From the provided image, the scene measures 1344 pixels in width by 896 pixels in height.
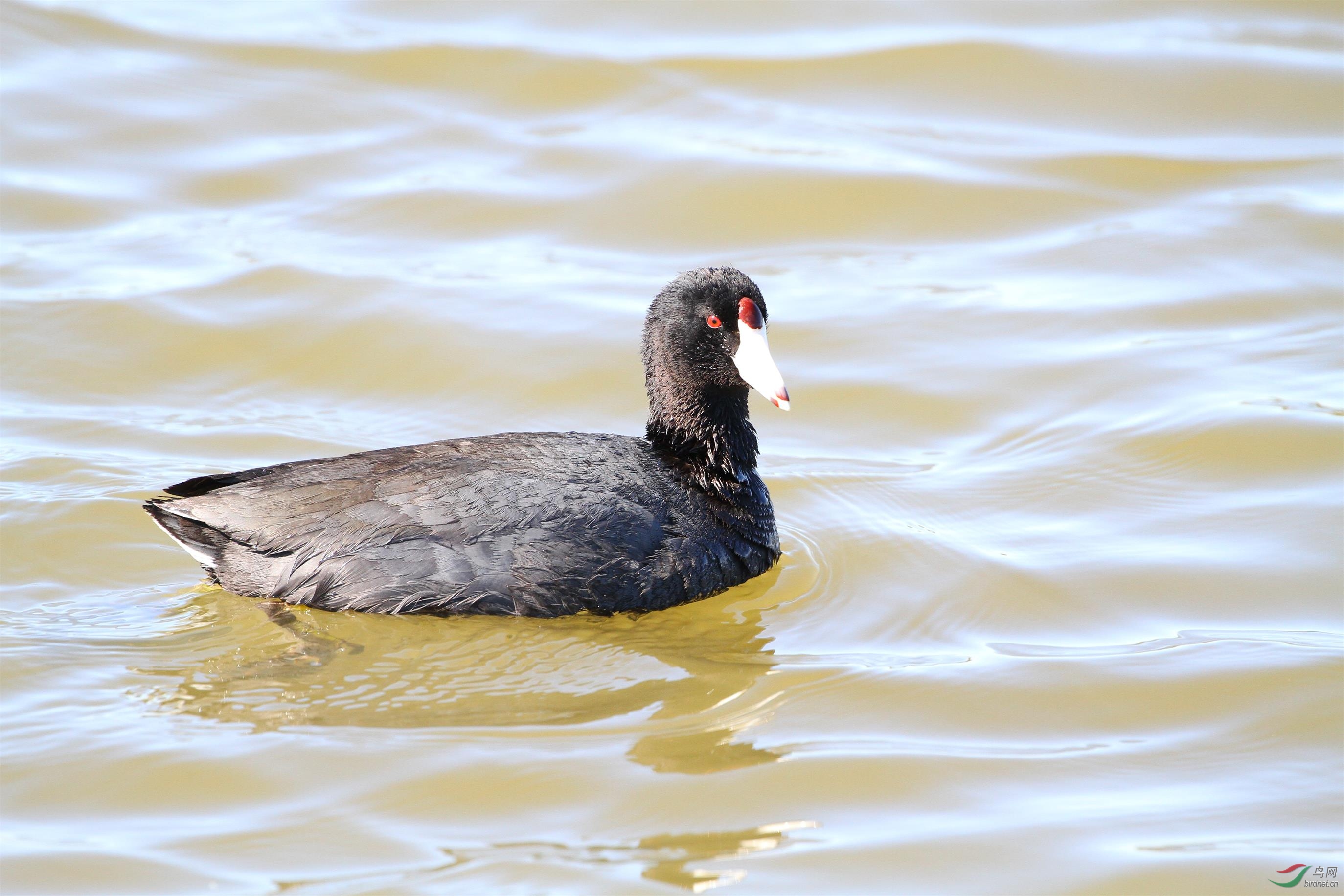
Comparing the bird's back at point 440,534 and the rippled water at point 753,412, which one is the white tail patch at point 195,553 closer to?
the bird's back at point 440,534

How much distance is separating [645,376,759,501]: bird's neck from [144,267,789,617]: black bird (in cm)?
8

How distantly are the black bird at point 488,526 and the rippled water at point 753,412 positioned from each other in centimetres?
16

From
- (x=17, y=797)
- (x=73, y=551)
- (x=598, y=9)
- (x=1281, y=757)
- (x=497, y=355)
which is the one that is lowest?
(x=1281, y=757)

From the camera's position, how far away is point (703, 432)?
221 inches

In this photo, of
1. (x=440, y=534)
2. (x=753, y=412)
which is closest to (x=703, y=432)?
(x=440, y=534)

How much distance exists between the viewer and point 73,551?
547 centimetres

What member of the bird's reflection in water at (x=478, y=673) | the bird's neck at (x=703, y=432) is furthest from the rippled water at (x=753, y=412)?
Answer: the bird's neck at (x=703, y=432)

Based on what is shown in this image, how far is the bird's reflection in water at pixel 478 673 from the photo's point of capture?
447cm

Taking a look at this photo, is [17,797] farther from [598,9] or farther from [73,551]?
[598,9]

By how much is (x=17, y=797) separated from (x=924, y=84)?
7.80 metres

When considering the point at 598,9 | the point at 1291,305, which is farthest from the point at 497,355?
the point at 598,9

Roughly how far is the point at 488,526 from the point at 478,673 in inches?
18.8

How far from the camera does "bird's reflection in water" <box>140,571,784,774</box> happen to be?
4.47m

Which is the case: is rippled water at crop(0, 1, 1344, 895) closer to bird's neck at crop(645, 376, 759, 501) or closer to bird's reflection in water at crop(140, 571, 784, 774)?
bird's reflection in water at crop(140, 571, 784, 774)
